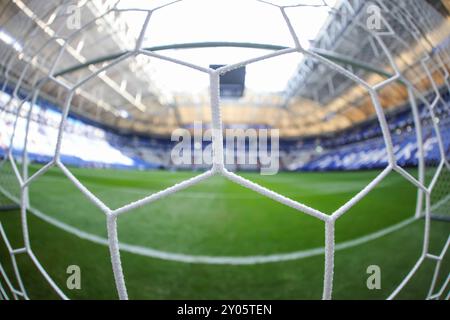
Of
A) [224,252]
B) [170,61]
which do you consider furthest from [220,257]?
[170,61]

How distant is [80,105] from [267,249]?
3.52ft

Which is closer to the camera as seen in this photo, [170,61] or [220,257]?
[170,61]

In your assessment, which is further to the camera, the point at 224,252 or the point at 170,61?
the point at 224,252

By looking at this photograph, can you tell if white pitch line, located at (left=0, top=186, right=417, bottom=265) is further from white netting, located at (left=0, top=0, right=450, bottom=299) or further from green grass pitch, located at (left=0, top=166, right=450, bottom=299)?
white netting, located at (left=0, top=0, right=450, bottom=299)

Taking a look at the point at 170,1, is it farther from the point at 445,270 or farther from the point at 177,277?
the point at 445,270

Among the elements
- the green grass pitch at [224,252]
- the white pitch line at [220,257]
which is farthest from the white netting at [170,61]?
the white pitch line at [220,257]

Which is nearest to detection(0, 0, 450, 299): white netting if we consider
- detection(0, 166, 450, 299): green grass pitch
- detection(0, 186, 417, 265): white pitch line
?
detection(0, 166, 450, 299): green grass pitch

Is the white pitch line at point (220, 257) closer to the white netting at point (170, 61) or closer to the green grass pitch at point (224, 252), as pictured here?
the green grass pitch at point (224, 252)

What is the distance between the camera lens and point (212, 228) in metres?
1.59

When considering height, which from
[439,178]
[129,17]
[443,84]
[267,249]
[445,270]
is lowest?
[267,249]

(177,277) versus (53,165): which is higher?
(53,165)

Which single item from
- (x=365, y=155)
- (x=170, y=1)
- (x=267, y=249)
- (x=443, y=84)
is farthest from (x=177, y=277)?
(x=365, y=155)

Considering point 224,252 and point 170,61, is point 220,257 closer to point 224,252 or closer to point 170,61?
point 224,252

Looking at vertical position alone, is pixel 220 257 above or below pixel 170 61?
below
